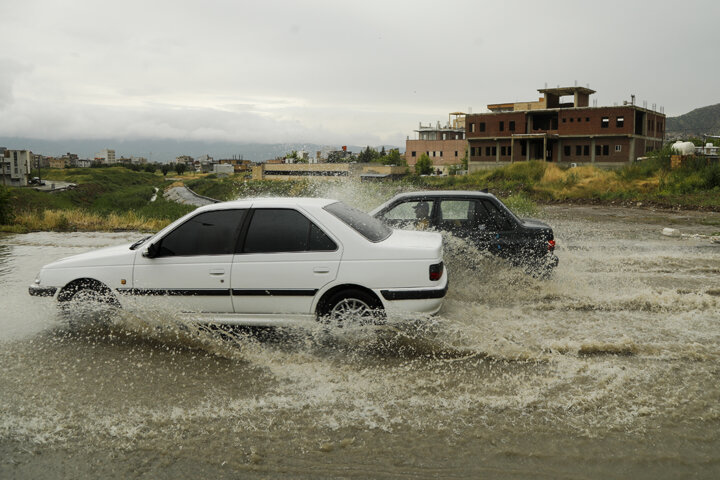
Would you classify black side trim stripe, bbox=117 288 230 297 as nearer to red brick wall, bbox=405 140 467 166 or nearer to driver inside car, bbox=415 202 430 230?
driver inside car, bbox=415 202 430 230

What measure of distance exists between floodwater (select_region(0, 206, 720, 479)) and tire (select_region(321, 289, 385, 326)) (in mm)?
148

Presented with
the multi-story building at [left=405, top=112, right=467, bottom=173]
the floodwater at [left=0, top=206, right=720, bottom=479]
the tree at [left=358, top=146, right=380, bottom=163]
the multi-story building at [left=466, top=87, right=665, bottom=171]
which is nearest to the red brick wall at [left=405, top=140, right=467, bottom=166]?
the multi-story building at [left=405, top=112, right=467, bottom=173]

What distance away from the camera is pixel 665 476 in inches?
149

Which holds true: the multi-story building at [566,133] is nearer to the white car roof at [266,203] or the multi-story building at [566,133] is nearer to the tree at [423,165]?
the tree at [423,165]

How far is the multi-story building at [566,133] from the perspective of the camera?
A: 62.4 m

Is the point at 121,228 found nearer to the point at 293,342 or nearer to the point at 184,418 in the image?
the point at 293,342

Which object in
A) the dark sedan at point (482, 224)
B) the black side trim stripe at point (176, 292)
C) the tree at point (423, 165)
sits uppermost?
the tree at point (423, 165)

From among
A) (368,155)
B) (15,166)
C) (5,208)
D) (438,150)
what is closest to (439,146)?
(438,150)

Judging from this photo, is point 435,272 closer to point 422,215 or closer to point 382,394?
point 382,394

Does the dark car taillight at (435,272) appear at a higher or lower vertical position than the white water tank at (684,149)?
lower

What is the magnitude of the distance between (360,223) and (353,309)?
113cm

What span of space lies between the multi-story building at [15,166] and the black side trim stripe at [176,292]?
104 meters

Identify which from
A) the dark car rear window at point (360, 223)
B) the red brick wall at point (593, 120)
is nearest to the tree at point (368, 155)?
the red brick wall at point (593, 120)

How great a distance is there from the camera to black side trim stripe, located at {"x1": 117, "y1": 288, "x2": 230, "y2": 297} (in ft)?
20.8
